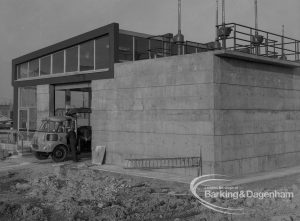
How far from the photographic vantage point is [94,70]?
18.3m

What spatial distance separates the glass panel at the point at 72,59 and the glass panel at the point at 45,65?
2248 mm

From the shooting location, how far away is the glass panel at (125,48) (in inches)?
696

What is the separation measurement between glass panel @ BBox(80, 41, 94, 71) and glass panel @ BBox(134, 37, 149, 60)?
214 cm

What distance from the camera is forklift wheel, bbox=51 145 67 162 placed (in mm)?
19422

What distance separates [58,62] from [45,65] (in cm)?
177

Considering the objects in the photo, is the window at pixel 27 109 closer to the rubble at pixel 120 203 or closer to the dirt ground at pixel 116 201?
the dirt ground at pixel 116 201

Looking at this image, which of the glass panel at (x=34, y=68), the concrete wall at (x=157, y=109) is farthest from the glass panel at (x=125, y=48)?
the glass panel at (x=34, y=68)

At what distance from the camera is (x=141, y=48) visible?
18.8 meters

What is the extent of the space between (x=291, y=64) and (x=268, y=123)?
2.76 m

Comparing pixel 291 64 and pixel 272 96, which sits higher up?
pixel 291 64

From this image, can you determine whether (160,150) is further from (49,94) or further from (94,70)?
(49,94)

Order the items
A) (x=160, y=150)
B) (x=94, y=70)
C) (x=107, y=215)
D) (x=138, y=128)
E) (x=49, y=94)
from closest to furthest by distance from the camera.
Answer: (x=107, y=215) → (x=160, y=150) → (x=138, y=128) → (x=94, y=70) → (x=49, y=94)

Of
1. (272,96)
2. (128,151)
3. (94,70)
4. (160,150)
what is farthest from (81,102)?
(272,96)

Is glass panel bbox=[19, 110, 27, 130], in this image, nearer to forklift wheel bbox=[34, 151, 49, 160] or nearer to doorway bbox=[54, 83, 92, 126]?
doorway bbox=[54, 83, 92, 126]
